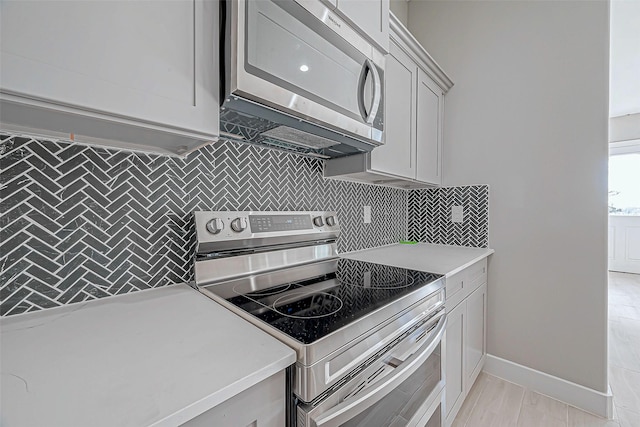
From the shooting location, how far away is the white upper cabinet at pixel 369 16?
1.08m

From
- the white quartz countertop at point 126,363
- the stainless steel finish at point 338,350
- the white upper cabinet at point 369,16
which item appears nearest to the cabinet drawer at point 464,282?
the stainless steel finish at point 338,350

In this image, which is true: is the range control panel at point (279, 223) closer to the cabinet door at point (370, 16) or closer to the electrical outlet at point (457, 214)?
the cabinet door at point (370, 16)

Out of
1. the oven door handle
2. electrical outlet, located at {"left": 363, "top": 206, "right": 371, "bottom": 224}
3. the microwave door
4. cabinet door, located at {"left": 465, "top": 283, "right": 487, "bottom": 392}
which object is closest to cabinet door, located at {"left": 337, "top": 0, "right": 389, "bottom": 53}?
the microwave door

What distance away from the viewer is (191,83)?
715 mm

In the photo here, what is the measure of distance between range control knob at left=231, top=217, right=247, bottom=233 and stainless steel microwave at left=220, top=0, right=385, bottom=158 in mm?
357

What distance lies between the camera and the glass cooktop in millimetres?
716

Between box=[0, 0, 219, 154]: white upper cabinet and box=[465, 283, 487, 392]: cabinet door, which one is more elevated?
box=[0, 0, 219, 154]: white upper cabinet

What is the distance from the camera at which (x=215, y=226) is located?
102cm

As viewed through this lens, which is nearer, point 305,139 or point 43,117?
point 43,117

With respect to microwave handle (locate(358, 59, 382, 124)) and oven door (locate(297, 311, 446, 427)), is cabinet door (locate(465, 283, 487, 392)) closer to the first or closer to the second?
oven door (locate(297, 311, 446, 427))

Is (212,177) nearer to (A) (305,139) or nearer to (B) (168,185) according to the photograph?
(B) (168,185)

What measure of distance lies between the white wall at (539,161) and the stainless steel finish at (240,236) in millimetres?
1477

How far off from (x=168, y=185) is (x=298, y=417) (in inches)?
34.0

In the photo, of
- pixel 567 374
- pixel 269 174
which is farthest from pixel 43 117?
pixel 567 374
